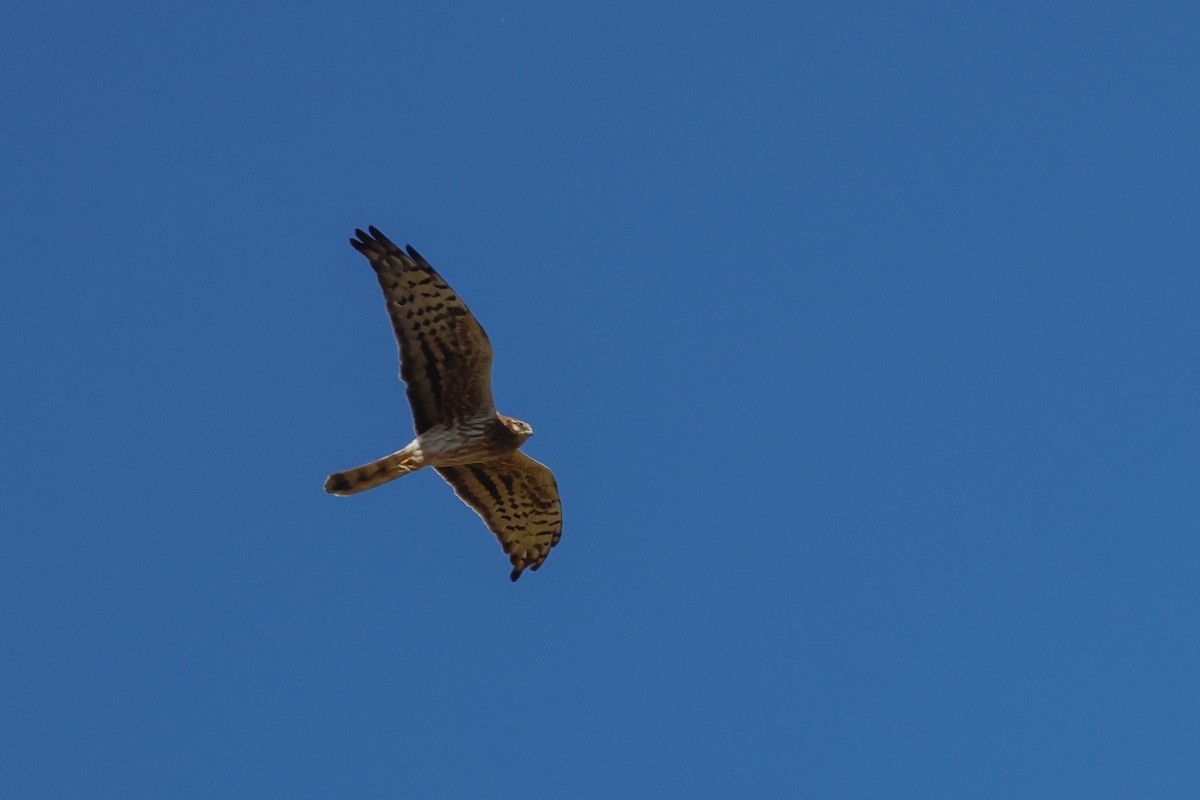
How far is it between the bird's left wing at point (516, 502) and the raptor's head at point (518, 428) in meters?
0.37

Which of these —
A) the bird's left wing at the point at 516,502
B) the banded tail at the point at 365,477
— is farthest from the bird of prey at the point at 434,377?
the bird's left wing at the point at 516,502

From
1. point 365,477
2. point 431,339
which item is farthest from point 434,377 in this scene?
point 365,477

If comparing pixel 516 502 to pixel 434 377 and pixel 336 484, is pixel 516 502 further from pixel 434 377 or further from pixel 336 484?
pixel 336 484

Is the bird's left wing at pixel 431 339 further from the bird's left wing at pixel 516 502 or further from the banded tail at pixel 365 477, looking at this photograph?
the bird's left wing at pixel 516 502

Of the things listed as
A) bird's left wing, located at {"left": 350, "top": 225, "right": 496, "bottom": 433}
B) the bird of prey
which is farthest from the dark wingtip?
bird's left wing, located at {"left": 350, "top": 225, "right": 496, "bottom": 433}

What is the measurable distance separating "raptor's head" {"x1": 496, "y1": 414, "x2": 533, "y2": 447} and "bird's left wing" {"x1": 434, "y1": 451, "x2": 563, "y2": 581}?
37 centimetres

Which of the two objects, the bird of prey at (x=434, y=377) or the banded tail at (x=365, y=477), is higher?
the bird of prey at (x=434, y=377)

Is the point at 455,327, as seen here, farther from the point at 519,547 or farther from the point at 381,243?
the point at 519,547

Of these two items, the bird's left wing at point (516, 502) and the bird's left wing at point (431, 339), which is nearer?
the bird's left wing at point (431, 339)

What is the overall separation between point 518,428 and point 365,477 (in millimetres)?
1331

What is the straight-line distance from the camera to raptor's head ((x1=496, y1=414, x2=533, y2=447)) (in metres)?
15.2

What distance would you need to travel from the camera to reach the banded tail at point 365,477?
14.7 meters

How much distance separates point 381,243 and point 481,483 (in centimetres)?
237

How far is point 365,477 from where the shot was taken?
14.7m
